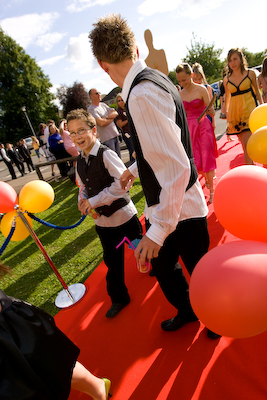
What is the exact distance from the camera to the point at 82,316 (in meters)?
2.52

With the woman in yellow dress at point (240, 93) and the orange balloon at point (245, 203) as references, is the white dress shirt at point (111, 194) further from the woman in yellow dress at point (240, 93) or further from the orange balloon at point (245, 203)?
the woman in yellow dress at point (240, 93)

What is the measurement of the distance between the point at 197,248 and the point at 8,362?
1.15 metres

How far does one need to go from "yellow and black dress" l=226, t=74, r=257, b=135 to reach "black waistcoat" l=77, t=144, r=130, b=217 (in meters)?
3.03

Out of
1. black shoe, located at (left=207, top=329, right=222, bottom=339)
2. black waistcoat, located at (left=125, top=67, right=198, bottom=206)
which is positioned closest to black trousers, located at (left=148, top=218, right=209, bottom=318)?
black shoe, located at (left=207, top=329, right=222, bottom=339)

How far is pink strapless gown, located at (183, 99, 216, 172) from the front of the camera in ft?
12.4

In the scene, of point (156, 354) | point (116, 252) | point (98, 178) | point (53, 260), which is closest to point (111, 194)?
point (98, 178)

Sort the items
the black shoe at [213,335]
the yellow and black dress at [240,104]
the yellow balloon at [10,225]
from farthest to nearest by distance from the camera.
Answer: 1. the yellow and black dress at [240,104]
2. the yellow balloon at [10,225]
3. the black shoe at [213,335]

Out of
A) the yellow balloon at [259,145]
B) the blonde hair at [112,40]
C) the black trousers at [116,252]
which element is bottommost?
the black trousers at [116,252]

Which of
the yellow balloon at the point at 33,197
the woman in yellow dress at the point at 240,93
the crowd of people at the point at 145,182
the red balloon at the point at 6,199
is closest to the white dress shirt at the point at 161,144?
the crowd of people at the point at 145,182

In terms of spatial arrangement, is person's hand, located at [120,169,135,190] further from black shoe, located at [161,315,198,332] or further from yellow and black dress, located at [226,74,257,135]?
yellow and black dress, located at [226,74,257,135]

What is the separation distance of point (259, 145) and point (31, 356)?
6.34ft

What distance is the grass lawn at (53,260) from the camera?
320 centimetres

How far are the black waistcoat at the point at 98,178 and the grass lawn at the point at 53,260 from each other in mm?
1343

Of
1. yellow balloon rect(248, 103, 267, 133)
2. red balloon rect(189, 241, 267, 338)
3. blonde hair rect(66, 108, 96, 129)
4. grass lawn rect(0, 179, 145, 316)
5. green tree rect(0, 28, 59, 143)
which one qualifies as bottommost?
grass lawn rect(0, 179, 145, 316)
